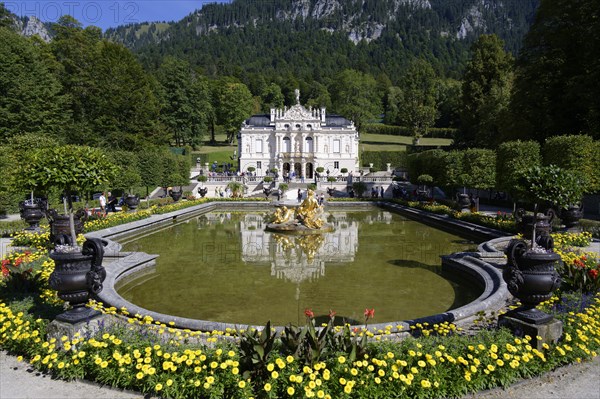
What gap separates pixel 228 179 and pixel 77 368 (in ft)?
141

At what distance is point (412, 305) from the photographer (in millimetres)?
8398

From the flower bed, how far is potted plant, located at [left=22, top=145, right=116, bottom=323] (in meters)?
0.63

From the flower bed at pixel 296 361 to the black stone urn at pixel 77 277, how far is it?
0.47 m

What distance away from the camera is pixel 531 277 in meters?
5.69

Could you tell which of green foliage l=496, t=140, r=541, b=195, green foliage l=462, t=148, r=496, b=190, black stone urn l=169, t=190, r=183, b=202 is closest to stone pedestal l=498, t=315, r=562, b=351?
green foliage l=496, t=140, r=541, b=195

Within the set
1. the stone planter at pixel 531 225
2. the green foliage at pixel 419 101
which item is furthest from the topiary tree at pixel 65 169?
the green foliage at pixel 419 101

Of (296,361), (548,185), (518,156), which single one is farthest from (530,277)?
(518,156)

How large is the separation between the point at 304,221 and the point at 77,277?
13082 mm

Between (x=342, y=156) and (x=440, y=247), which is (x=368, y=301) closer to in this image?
(x=440, y=247)

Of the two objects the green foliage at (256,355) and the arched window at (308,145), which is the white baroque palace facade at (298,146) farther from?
the green foliage at (256,355)

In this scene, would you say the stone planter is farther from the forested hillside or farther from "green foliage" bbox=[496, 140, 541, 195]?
the forested hillside

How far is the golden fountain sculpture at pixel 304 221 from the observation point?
59.6ft

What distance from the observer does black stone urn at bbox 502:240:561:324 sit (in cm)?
568

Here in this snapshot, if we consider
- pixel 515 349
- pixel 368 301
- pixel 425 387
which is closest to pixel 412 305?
pixel 368 301
